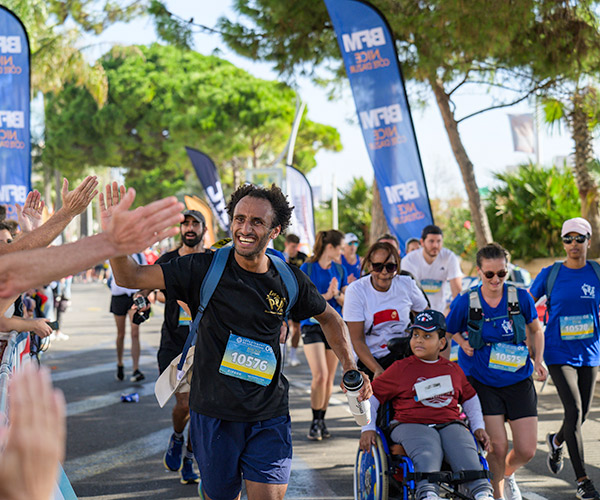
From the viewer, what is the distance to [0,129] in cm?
1143

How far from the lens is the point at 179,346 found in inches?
237

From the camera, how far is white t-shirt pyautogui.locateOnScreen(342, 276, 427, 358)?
5617mm

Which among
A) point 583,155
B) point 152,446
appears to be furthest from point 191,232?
point 583,155

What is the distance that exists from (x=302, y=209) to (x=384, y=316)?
564 inches

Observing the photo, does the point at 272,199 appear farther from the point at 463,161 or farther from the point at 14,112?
the point at 463,161

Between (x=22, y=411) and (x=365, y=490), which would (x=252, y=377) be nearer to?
(x=365, y=490)

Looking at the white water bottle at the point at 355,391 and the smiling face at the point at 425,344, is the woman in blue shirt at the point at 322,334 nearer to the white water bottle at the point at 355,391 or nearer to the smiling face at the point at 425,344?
the smiling face at the point at 425,344

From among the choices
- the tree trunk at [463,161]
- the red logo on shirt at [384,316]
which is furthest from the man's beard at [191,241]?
the tree trunk at [463,161]

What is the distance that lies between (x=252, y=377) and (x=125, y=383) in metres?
7.06

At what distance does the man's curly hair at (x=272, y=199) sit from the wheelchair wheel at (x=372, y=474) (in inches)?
58.9

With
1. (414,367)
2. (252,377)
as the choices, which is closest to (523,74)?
(414,367)

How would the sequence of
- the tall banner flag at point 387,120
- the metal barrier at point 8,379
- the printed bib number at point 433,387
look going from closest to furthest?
the metal barrier at point 8,379 → the printed bib number at point 433,387 → the tall banner flag at point 387,120

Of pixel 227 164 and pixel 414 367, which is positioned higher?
pixel 227 164

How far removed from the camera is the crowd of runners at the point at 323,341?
3551mm
